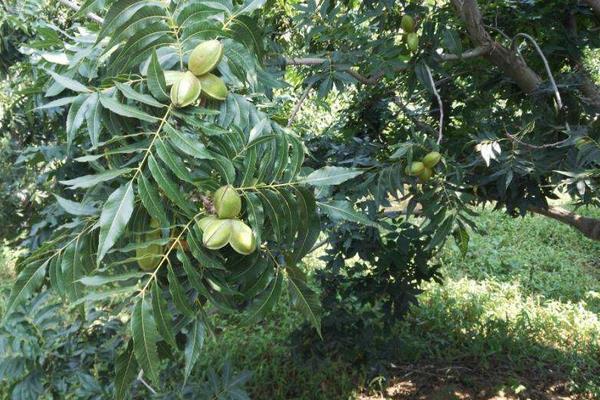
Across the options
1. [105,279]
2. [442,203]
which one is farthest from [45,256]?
[442,203]

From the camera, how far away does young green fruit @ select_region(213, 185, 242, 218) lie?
956mm

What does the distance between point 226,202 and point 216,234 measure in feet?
0.21

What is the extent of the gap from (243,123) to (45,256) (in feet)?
1.62

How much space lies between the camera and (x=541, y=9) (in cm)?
224

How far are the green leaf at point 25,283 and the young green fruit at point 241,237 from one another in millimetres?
396

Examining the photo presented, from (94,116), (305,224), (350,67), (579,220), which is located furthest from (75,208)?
(579,220)

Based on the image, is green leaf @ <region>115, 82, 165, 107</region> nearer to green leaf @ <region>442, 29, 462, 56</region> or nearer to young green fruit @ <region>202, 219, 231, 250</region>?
young green fruit @ <region>202, 219, 231, 250</region>

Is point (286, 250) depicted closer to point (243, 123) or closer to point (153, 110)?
point (243, 123)

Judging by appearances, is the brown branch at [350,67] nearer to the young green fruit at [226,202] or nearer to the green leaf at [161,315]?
the young green fruit at [226,202]

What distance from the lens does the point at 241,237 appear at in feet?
3.16

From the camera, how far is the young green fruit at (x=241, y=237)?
96 centimetres

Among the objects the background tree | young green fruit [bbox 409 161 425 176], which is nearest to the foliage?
the background tree

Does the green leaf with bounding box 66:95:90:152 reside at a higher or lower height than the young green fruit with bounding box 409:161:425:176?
higher

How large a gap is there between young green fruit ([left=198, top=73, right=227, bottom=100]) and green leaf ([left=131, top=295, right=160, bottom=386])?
413 mm
